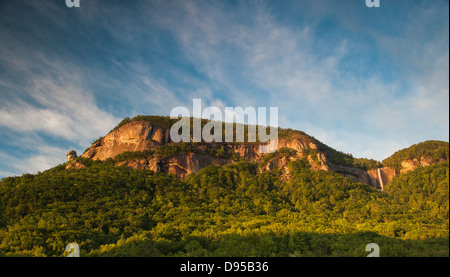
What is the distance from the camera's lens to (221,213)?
54.4 m

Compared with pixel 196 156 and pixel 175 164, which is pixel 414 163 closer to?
pixel 196 156

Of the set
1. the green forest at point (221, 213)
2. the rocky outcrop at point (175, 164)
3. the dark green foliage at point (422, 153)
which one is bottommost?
the green forest at point (221, 213)

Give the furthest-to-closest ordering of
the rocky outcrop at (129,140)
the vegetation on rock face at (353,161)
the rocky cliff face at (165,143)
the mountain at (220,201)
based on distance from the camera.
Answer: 1. the vegetation on rock face at (353,161)
2. the rocky outcrop at (129,140)
3. the rocky cliff face at (165,143)
4. the mountain at (220,201)

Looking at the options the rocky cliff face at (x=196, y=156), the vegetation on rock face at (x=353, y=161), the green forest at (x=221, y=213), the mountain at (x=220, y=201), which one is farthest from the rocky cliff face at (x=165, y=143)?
the vegetation on rock face at (x=353, y=161)

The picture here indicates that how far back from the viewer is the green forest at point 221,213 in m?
33.6

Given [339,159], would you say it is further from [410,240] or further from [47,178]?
[47,178]

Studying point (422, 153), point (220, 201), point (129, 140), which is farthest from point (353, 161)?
point (129, 140)

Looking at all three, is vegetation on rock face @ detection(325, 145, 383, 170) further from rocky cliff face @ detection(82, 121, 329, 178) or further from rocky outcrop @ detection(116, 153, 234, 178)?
rocky outcrop @ detection(116, 153, 234, 178)

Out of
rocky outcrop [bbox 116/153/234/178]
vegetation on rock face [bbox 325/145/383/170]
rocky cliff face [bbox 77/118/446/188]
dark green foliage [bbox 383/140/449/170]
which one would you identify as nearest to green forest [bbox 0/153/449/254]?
rocky cliff face [bbox 77/118/446/188]

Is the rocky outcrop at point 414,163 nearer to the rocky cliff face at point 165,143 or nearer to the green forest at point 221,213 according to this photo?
the green forest at point 221,213

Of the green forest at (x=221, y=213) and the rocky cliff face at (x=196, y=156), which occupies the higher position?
the rocky cliff face at (x=196, y=156)

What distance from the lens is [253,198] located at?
211 ft

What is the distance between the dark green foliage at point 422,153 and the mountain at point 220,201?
377 mm
